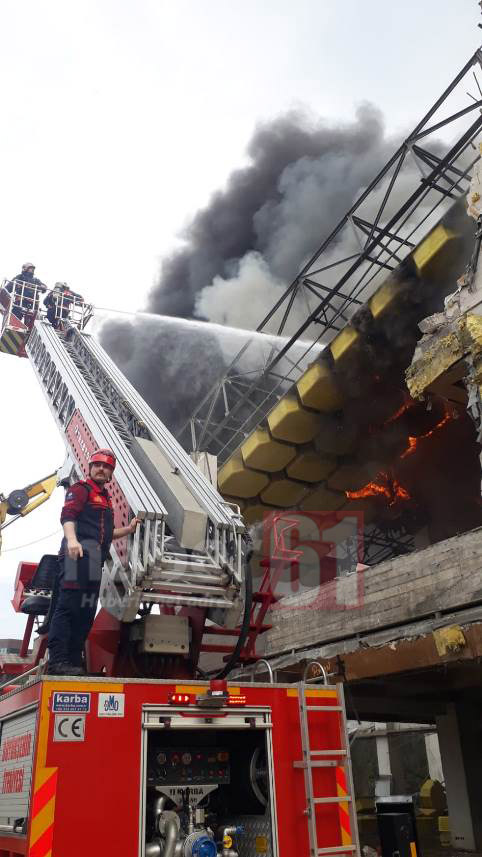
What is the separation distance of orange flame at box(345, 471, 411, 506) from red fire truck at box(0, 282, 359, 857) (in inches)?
353

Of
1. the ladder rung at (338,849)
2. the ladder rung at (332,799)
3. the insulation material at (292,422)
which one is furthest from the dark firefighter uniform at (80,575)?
the insulation material at (292,422)

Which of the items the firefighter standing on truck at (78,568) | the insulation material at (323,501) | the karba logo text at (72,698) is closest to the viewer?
the karba logo text at (72,698)

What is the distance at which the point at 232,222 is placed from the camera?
2702cm

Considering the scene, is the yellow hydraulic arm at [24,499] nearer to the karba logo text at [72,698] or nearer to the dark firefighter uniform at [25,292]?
the dark firefighter uniform at [25,292]

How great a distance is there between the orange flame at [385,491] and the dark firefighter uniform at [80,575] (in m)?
10.6

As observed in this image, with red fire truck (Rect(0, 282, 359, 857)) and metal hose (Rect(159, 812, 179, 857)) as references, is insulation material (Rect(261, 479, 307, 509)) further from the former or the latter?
metal hose (Rect(159, 812, 179, 857))

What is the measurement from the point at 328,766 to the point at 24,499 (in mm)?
14441

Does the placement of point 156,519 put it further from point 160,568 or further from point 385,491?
point 385,491

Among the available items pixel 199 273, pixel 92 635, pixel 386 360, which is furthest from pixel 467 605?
pixel 199 273

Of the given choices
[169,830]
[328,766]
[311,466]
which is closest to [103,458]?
[169,830]

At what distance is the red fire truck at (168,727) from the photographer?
141 inches

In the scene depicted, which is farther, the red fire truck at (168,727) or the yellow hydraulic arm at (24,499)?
the yellow hydraulic arm at (24,499)

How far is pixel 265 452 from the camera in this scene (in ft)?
44.1

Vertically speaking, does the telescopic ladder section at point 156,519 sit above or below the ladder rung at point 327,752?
above
